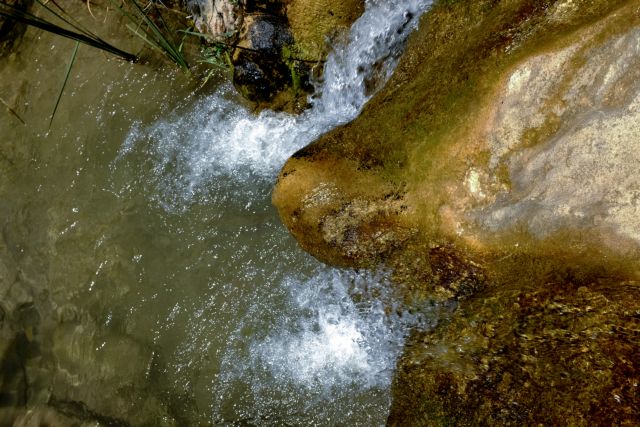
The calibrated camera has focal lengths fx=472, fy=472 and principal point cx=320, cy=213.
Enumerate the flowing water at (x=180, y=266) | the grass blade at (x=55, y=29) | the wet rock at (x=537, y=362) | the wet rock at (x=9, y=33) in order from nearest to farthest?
the wet rock at (x=537, y=362), the grass blade at (x=55, y=29), the flowing water at (x=180, y=266), the wet rock at (x=9, y=33)

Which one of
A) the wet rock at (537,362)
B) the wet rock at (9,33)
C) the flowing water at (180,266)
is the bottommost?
the wet rock at (537,362)

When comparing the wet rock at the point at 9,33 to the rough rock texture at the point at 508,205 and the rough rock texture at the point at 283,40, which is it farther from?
the rough rock texture at the point at 508,205

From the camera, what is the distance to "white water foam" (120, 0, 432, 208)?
3113 millimetres

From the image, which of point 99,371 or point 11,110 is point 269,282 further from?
point 11,110

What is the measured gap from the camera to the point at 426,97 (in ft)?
7.98

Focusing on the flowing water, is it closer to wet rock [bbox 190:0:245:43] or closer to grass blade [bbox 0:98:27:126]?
grass blade [bbox 0:98:27:126]

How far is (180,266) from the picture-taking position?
141 inches

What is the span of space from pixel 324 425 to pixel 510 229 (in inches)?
68.7

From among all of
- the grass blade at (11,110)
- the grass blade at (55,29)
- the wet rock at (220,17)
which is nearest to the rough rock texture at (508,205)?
the wet rock at (220,17)

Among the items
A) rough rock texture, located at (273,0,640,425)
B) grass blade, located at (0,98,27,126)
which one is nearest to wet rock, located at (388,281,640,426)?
rough rock texture, located at (273,0,640,425)

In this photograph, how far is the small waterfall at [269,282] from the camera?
2.99 m

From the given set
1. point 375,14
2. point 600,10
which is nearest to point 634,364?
point 600,10

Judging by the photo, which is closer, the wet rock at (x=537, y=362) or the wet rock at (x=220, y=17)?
the wet rock at (x=537, y=362)

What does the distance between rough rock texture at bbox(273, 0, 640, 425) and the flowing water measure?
1.29ft
